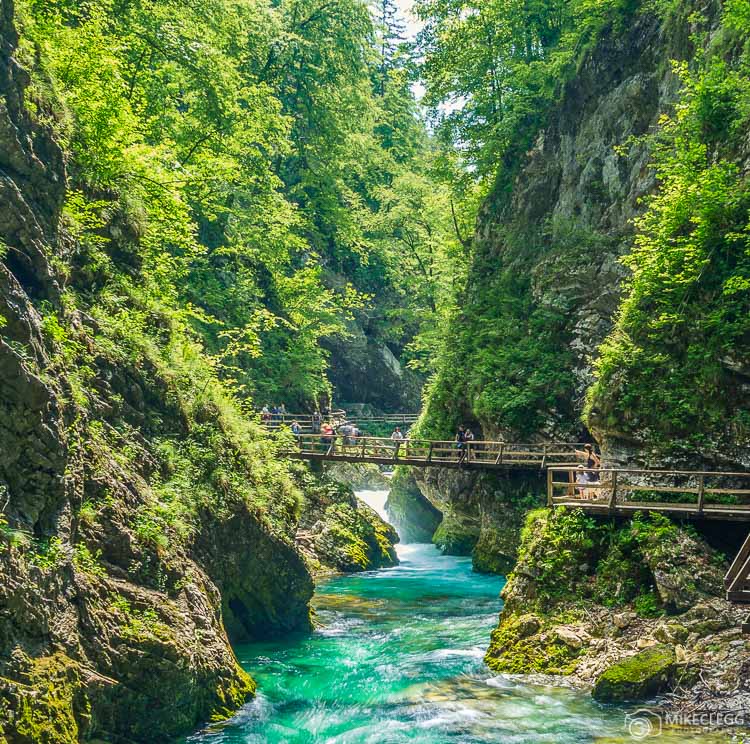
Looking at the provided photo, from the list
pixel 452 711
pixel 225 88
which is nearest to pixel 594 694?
pixel 452 711

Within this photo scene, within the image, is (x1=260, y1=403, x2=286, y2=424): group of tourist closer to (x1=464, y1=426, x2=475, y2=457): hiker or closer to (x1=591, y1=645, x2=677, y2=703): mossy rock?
(x1=464, y1=426, x2=475, y2=457): hiker

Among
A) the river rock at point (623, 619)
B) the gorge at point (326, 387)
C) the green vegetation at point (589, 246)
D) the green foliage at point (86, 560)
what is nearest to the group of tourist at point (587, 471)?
the gorge at point (326, 387)

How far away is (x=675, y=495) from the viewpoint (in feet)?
49.5

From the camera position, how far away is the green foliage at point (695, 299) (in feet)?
48.8

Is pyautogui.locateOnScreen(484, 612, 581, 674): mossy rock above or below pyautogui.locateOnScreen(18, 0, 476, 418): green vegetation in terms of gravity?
below

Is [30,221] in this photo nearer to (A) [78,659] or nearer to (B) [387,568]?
(A) [78,659]

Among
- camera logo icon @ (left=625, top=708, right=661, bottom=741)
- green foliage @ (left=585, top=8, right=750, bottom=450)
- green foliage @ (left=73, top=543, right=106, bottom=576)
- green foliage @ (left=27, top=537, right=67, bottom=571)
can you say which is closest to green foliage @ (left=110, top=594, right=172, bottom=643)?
green foliage @ (left=73, top=543, right=106, bottom=576)

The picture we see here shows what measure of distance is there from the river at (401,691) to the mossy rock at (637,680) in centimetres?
29

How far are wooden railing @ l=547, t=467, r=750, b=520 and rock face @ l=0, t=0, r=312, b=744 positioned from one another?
7.60 m

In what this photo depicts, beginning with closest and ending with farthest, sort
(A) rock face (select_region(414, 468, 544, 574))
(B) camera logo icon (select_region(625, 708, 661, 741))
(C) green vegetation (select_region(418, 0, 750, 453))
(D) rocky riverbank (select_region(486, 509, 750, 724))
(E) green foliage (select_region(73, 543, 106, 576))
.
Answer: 1. (E) green foliage (select_region(73, 543, 106, 576))
2. (B) camera logo icon (select_region(625, 708, 661, 741))
3. (D) rocky riverbank (select_region(486, 509, 750, 724))
4. (C) green vegetation (select_region(418, 0, 750, 453))
5. (A) rock face (select_region(414, 468, 544, 574))

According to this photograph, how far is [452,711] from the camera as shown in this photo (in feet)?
37.0

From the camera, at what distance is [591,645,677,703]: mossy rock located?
11.1 metres

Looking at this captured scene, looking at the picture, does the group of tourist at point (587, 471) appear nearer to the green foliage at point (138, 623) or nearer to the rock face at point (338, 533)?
the rock face at point (338, 533)

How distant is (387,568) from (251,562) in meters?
12.7
